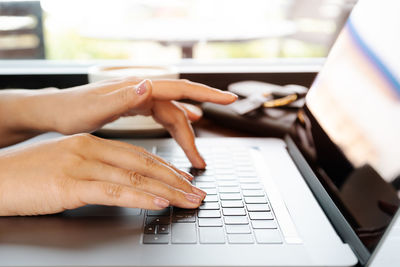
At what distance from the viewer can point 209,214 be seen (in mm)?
472

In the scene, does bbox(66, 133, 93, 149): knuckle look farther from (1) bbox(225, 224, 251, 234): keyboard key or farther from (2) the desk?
(2) the desk

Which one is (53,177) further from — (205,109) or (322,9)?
(322,9)

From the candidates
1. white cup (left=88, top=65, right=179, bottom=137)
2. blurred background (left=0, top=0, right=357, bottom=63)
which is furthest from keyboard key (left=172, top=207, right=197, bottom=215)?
blurred background (left=0, top=0, right=357, bottom=63)

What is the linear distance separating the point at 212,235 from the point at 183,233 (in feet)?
0.11

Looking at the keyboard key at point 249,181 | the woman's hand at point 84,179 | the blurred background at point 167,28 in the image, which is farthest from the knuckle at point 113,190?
the blurred background at point 167,28

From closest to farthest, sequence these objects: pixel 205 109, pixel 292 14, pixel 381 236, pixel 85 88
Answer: pixel 381 236, pixel 85 88, pixel 205 109, pixel 292 14

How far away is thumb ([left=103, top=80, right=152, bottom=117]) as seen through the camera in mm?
550

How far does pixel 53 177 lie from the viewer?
1.49ft

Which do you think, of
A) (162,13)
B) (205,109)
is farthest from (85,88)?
(162,13)

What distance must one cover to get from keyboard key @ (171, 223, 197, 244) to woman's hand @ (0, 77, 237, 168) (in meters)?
0.18

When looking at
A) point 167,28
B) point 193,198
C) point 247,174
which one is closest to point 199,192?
point 193,198

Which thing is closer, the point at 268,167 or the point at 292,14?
the point at 268,167

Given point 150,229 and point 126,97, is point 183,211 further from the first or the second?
point 126,97

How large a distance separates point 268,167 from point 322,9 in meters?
1.05
